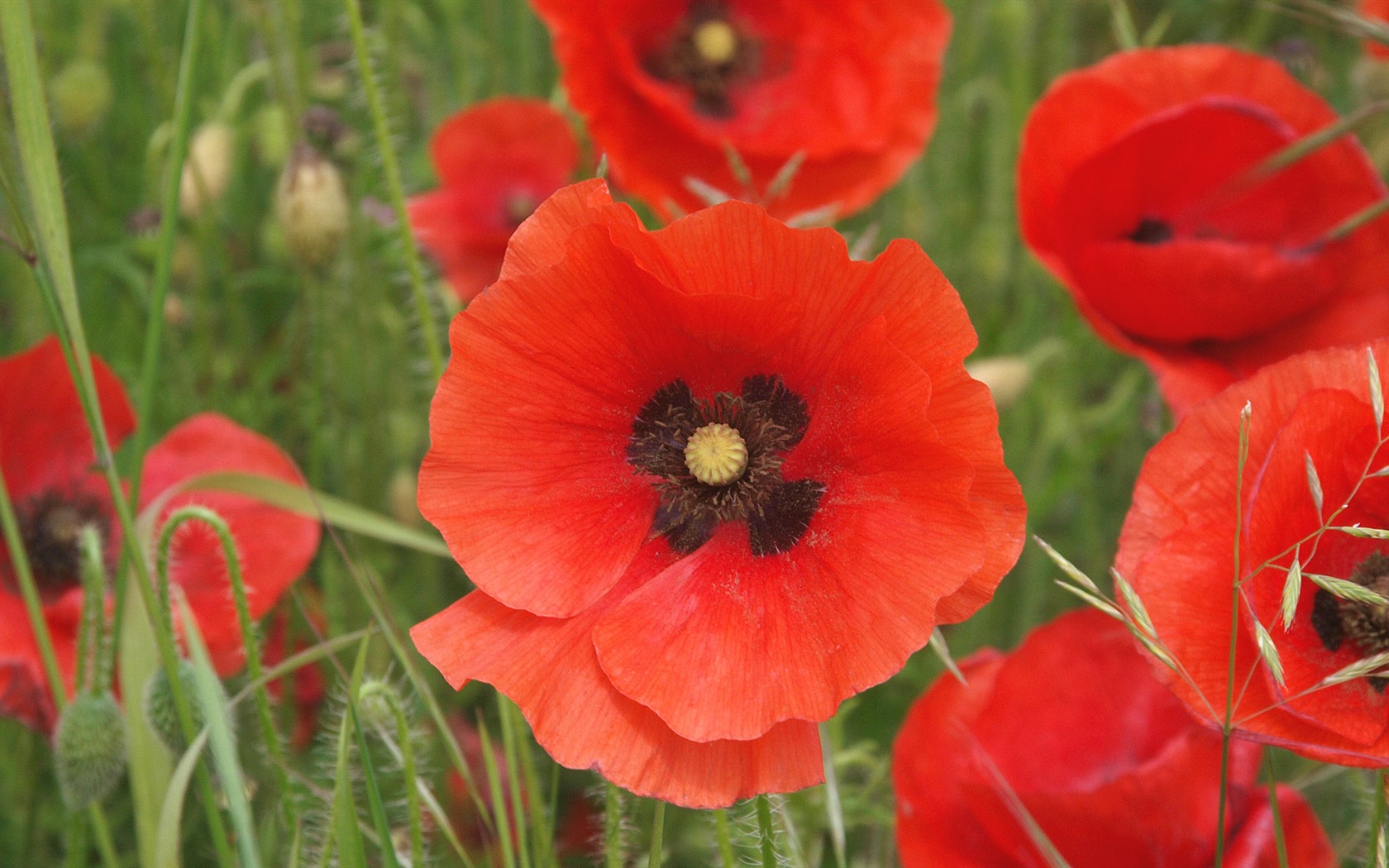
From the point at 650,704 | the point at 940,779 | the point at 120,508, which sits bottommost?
the point at 940,779

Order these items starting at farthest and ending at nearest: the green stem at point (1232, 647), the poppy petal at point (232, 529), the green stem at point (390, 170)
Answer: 1. the poppy petal at point (232, 529)
2. the green stem at point (390, 170)
3. the green stem at point (1232, 647)

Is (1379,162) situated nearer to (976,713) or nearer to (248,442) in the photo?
(976,713)

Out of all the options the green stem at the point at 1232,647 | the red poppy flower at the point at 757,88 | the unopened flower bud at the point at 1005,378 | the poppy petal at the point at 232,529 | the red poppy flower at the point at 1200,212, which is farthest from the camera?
the red poppy flower at the point at 757,88

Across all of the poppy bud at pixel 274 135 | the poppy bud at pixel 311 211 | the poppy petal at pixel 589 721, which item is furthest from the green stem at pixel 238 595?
the poppy bud at pixel 274 135

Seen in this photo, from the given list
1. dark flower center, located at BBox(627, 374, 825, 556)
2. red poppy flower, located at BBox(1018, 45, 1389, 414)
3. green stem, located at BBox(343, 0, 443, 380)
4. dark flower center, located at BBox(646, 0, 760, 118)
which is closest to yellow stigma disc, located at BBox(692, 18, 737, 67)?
dark flower center, located at BBox(646, 0, 760, 118)

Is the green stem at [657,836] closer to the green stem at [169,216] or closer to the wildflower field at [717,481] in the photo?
the wildflower field at [717,481]

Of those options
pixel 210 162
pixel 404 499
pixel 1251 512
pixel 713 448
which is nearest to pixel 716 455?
pixel 713 448

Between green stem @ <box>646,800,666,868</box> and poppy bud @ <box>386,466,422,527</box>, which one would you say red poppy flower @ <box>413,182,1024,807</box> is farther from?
poppy bud @ <box>386,466,422,527</box>

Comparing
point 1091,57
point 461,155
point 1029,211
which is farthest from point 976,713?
point 1091,57
